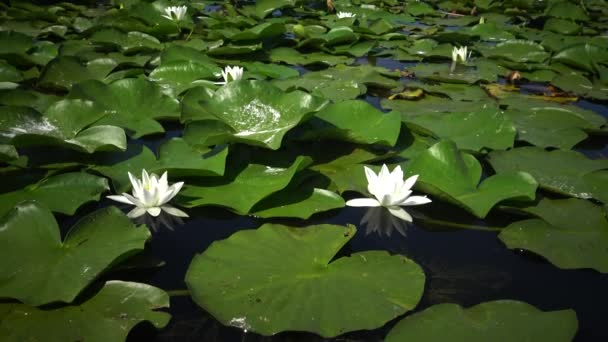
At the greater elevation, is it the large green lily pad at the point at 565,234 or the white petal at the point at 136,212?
the white petal at the point at 136,212

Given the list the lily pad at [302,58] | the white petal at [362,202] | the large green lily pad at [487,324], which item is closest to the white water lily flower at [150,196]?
the white petal at [362,202]

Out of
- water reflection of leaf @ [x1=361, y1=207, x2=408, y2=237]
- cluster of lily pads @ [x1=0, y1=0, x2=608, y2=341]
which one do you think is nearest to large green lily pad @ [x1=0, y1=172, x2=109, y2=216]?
cluster of lily pads @ [x1=0, y1=0, x2=608, y2=341]

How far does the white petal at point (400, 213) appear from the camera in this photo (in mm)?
1631

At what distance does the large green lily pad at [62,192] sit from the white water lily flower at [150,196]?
0.13 metres

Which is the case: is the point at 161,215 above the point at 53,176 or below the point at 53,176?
below

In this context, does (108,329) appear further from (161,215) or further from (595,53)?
(595,53)

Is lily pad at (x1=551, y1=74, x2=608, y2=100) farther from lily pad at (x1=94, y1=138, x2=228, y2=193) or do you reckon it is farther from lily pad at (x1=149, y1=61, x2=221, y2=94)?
lily pad at (x1=94, y1=138, x2=228, y2=193)

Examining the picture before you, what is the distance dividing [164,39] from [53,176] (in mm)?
2644

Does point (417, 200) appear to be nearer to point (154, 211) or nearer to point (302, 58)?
point (154, 211)

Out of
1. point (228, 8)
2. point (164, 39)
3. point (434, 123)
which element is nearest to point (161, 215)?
point (434, 123)

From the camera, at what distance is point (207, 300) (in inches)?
46.6

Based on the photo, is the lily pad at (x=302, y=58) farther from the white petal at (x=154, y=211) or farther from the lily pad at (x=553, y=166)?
the white petal at (x=154, y=211)

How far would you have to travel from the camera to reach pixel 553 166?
75.6 inches

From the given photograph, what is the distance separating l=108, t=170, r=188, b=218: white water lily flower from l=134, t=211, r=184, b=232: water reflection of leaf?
4 centimetres
